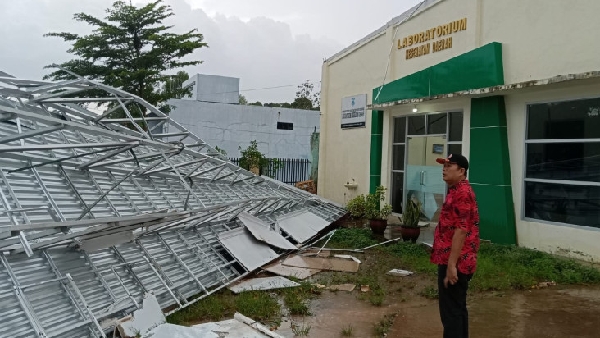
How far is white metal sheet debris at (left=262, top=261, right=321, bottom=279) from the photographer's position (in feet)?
22.7

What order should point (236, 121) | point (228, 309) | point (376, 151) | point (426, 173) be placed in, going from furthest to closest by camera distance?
point (236, 121)
point (376, 151)
point (426, 173)
point (228, 309)

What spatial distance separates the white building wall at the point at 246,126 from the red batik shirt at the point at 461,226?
19792 mm

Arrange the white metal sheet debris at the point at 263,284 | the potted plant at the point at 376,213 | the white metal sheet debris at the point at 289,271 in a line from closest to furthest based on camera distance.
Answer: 1. the white metal sheet debris at the point at 263,284
2. the white metal sheet debris at the point at 289,271
3. the potted plant at the point at 376,213

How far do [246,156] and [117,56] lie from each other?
23.2 feet

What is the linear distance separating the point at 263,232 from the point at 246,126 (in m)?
17.0

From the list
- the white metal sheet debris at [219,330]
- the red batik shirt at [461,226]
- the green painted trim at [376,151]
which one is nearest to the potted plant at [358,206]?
the green painted trim at [376,151]

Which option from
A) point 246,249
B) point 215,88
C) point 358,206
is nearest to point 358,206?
point 358,206

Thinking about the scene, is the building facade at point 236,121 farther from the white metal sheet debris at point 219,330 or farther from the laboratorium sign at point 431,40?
the white metal sheet debris at point 219,330

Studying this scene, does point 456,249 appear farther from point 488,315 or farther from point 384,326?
point 488,315

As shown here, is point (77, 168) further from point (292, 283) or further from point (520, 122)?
point (520, 122)

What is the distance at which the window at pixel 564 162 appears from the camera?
25.2 ft

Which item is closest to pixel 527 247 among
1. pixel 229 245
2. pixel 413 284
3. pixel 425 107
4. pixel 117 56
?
pixel 413 284

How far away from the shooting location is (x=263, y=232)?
26.2 ft

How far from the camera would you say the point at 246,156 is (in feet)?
61.3
